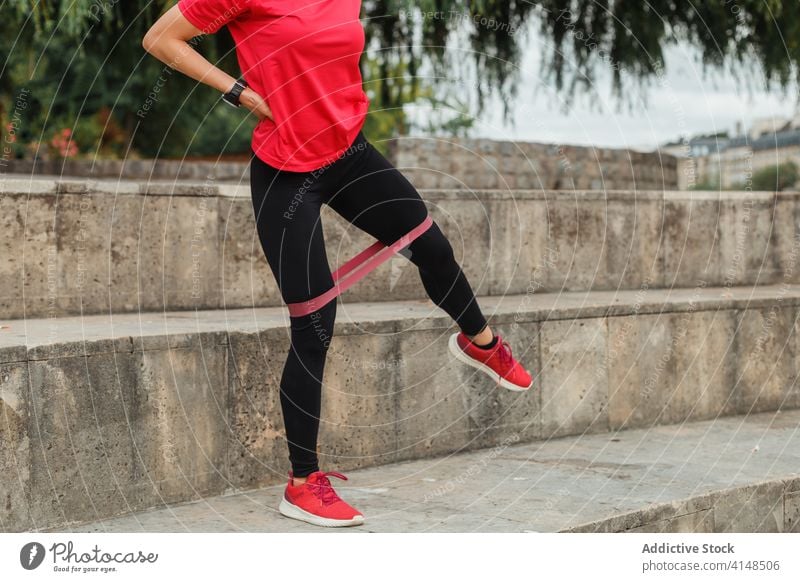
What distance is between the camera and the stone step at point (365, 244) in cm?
542

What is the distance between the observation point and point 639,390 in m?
6.55

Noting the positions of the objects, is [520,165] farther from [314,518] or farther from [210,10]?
[210,10]

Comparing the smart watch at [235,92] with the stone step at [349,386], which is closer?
the smart watch at [235,92]

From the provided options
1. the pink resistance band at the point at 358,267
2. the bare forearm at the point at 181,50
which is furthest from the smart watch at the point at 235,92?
the pink resistance band at the point at 358,267

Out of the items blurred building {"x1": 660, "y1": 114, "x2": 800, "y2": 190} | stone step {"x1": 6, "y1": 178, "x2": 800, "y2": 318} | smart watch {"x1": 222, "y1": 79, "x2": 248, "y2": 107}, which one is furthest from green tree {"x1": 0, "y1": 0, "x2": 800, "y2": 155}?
smart watch {"x1": 222, "y1": 79, "x2": 248, "y2": 107}

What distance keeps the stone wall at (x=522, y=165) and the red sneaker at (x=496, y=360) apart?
149 inches

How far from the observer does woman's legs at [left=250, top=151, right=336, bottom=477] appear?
3674 mm

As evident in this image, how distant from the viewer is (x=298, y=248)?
3666mm

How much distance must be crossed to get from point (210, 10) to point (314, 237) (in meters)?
0.85

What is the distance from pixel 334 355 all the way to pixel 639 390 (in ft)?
7.59

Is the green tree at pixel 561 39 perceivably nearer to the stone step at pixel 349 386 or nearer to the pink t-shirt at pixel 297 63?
the stone step at pixel 349 386

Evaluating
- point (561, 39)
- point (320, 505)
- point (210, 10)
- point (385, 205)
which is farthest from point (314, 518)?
point (561, 39)

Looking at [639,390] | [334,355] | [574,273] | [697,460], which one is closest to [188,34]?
[334,355]

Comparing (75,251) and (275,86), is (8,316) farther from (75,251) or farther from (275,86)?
(275,86)
